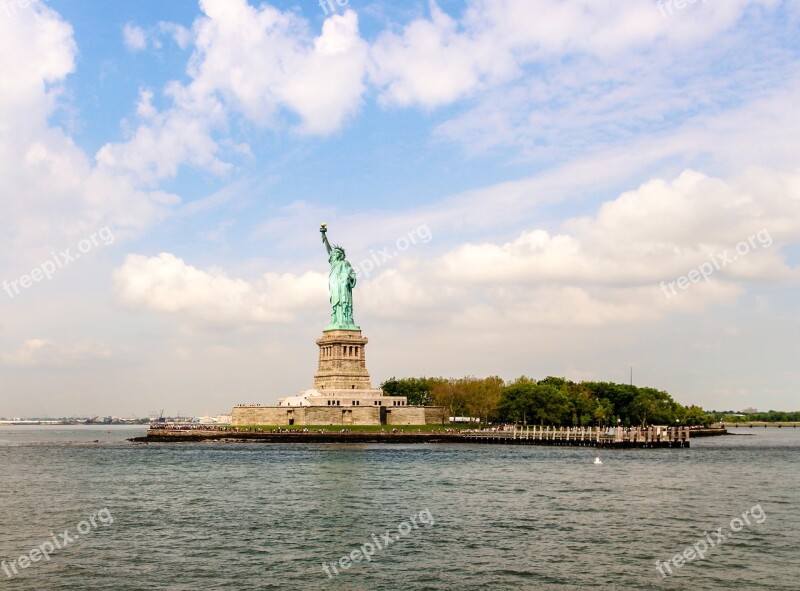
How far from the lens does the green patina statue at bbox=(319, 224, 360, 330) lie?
135 meters

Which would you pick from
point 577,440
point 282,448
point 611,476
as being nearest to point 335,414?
point 282,448

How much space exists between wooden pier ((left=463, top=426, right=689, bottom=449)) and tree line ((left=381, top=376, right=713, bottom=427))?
9.57m

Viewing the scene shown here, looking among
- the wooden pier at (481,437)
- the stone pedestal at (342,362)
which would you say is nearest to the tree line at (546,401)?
the wooden pier at (481,437)

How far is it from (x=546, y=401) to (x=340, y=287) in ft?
121

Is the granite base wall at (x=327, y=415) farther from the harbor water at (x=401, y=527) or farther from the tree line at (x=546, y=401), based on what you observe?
the harbor water at (x=401, y=527)

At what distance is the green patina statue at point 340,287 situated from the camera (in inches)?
5310

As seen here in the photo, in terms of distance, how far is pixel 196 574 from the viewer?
32.1 metres

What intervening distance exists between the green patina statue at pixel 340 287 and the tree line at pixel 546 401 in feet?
91.0

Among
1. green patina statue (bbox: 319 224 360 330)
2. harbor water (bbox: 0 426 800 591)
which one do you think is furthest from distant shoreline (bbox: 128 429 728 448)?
harbor water (bbox: 0 426 800 591)

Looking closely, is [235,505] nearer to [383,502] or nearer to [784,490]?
[383,502]

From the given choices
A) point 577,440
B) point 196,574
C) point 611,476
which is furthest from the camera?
point 577,440

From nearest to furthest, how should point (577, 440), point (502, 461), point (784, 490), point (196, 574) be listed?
point (196, 574) < point (784, 490) < point (502, 461) < point (577, 440)

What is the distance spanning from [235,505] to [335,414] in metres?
76.0

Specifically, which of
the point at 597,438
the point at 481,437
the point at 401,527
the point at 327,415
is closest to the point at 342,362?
the point at 327,415
